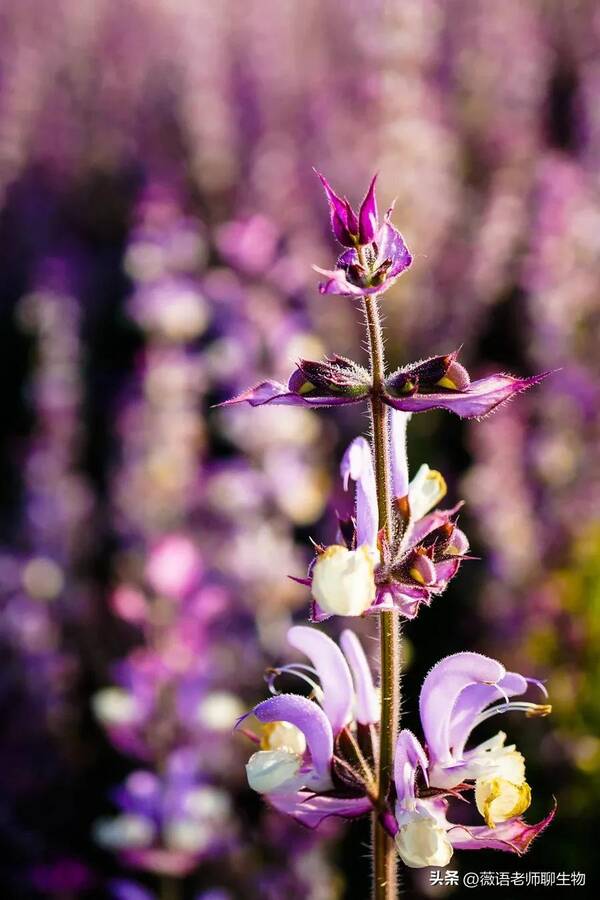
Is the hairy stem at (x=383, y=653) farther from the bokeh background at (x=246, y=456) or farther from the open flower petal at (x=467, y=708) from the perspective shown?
the bokeh background at (x=246, y=456)

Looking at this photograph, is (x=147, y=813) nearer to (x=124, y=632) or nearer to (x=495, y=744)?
(x=124, y=632)

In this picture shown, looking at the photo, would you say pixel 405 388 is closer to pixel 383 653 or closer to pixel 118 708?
pixel 383 653

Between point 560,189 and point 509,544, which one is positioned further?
point 560,189

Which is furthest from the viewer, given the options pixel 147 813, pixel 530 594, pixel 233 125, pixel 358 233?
pixel 233 125

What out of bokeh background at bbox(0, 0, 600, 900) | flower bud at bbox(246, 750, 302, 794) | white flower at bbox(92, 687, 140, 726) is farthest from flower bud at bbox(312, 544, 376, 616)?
white flower at bbox(92, 687, 140, 726)

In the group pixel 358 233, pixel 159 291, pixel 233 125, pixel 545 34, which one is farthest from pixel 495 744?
pixel 545 34

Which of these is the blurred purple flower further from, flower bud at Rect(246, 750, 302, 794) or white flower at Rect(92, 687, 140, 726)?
white flower at Rect(92, 687, 140, 726)
